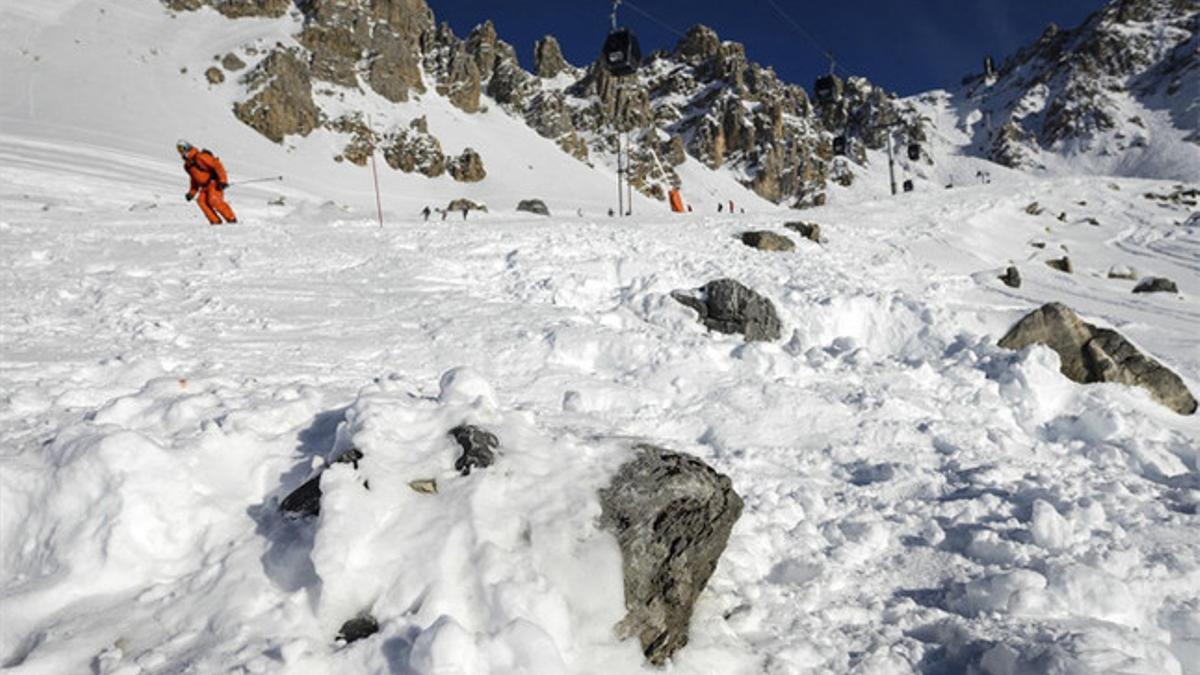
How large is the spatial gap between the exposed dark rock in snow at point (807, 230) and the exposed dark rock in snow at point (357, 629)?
Answer: 1291 centimetres

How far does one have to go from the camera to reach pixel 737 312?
8.29m

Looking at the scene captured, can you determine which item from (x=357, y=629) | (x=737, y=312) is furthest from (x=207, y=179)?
(x=357, y=629)

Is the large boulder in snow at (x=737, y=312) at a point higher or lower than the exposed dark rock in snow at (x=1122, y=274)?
lower

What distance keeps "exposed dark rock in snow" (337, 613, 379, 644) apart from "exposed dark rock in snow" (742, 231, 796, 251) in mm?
10904

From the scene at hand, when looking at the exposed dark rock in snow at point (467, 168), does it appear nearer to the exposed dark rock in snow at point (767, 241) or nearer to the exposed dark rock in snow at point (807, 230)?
the exposed dark rock in snow at point (807, 230)

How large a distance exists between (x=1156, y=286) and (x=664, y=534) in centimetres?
1293

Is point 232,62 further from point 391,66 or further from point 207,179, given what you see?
point 207,179

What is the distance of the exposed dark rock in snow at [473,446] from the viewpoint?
10.8 ft

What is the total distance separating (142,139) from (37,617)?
39.2 m

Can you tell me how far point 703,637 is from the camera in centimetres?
329

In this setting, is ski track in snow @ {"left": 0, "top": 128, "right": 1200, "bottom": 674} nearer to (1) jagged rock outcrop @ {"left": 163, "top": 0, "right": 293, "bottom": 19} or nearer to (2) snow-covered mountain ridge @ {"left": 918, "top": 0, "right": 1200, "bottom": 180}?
(1) jagged rock outcrop @ {"left": 163, "top": 0, "right": 293, "bottom": 19}

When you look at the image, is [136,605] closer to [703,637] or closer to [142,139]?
[703,637]

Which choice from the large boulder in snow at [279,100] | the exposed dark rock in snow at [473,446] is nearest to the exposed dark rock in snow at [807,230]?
the exposed dark rock in snow at [473,446]

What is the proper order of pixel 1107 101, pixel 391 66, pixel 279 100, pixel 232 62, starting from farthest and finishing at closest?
1. pixel 1107 101
2. pixel 391 66
3. pixel 232 62
4. pixel 279 100
